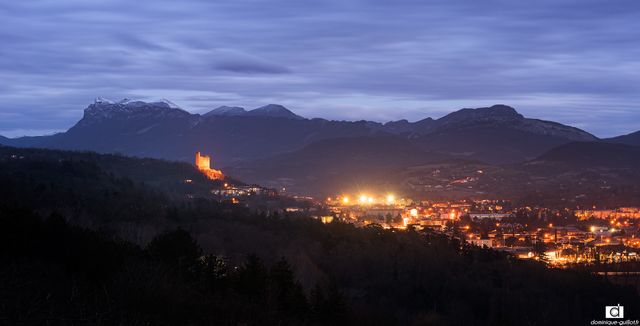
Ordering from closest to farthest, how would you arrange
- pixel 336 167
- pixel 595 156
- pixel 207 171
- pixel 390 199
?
pixel 390 199 < pixel 207 171 < pixel 595 156 < pixel 336 167

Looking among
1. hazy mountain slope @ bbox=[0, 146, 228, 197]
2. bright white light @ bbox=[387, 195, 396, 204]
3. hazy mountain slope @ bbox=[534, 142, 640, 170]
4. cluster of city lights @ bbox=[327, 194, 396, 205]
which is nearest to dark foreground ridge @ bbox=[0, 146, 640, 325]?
hazy mountain slope @ bbox=[0, 146, 228, 197]

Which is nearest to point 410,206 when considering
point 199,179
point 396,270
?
point 199,179

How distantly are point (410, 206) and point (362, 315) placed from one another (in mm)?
73682

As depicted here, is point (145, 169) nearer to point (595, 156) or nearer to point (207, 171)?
point (207, 171)

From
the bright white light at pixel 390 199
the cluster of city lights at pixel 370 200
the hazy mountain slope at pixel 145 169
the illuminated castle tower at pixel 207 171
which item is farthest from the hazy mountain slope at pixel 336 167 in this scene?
the hazy mountain slope at pixel 145 169

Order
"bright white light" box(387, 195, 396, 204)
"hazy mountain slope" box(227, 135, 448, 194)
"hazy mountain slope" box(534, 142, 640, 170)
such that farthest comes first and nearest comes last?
1. "hazy mountain slope" box(534, 142, 640, 170)
2. "hazy mountain slope" box(227, 135, 448, 194)
3. "bright white light" box(387, 195, 396, 204)

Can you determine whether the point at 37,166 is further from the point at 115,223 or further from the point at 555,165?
the point at 555,165

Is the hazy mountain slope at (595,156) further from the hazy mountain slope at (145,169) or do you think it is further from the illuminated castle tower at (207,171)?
the hazy mountain slope at (145,169)

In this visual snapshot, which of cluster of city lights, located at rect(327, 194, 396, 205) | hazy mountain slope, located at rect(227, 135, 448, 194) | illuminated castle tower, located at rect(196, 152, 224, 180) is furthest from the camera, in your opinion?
hazy mountain slope, located at rect(227, 135, 448, 194)

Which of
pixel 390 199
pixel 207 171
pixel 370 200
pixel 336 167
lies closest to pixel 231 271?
pixel 370 200

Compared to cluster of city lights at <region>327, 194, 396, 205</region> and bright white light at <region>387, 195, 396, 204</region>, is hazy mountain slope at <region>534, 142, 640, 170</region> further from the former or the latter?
cluster of city lights at <region>327, 194, 396, 205</region>

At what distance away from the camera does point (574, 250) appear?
6019cm

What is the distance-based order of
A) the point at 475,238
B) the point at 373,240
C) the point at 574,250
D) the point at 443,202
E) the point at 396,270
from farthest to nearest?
the point at 443,202
the point at 475,238
the point at 574,250
the point at 373,240
the point at 396,270

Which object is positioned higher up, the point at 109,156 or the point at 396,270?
the point at 109,156
